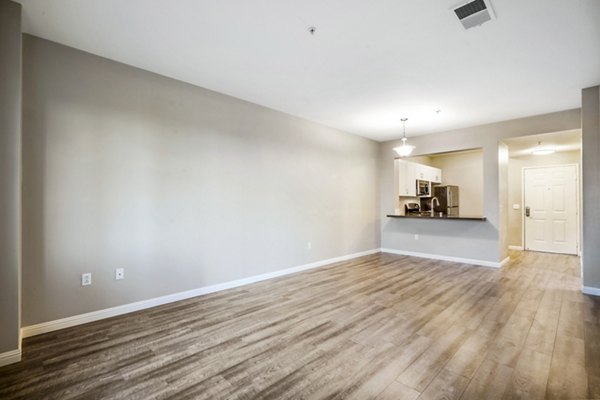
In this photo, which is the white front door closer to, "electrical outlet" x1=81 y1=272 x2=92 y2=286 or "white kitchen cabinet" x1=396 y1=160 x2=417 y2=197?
"white kitchen cabinet" x1=396 y1=160 x2=417 y2=197

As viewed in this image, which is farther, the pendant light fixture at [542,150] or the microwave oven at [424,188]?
the microwave oven at [424,188]

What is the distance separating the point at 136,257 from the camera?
9.91ft

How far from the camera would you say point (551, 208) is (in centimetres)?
646

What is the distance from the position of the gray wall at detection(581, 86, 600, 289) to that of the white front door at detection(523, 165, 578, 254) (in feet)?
11.2

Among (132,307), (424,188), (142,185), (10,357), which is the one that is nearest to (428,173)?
(424,188)

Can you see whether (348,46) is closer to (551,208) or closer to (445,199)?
(445,199)

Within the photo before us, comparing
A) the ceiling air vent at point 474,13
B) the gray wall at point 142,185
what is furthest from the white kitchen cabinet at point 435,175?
the ceiling air vent at point 474,13

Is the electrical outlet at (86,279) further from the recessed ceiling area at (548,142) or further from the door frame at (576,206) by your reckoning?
the door frame at (576,206)

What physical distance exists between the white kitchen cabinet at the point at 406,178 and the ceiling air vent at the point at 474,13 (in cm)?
424

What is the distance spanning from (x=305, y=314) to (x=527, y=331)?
2.12 m

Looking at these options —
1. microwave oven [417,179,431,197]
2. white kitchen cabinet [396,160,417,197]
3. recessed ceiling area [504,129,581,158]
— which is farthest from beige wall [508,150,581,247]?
white kitchen cabinet [396,160,417,197]

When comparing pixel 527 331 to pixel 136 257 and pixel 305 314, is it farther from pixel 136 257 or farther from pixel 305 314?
pixel 136 257

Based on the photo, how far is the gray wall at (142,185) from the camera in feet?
8.35

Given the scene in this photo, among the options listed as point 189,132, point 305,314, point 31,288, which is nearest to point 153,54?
point 189,132
